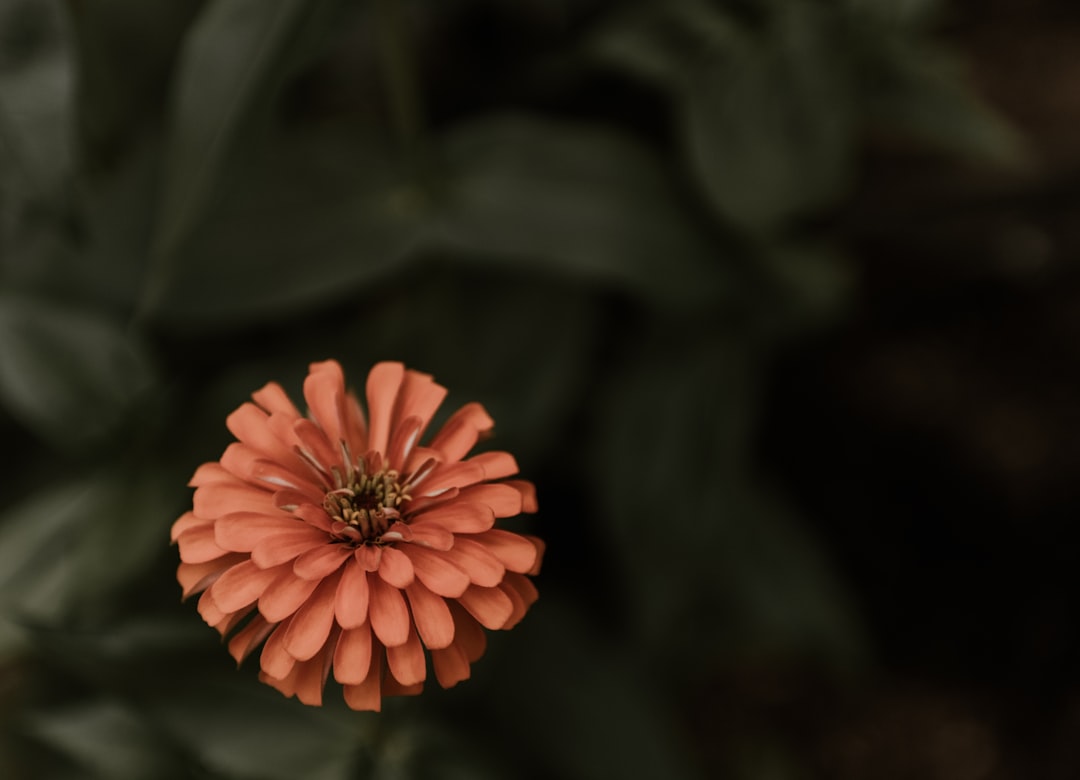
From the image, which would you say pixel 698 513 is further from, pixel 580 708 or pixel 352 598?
pixel 352 598

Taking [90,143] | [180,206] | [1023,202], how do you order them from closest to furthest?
[180,206] < [90,143] < [1023,202]

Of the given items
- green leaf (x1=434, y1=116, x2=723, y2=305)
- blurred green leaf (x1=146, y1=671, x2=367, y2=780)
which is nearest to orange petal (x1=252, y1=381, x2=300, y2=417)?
blurred green leaf (x1=146, y1=671, x2=367, y2=780)

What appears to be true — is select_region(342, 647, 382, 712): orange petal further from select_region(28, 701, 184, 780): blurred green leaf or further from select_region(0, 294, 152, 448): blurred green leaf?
select_region(0, 294, 152, 448): blurred green leaf

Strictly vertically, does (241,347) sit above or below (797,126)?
below

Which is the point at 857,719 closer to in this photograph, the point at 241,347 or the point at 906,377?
the point at 906,377

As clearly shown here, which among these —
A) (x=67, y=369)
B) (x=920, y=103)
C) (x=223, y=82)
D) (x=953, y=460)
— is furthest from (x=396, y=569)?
(x=953, y=460)

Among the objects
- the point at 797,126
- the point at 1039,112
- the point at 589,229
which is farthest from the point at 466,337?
the point at 1039,112

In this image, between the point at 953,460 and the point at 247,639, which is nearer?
the point at 247,639
